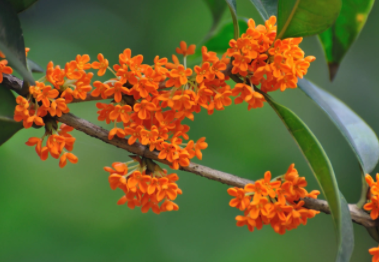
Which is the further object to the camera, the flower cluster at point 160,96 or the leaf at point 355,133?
the leaf at point 355,133

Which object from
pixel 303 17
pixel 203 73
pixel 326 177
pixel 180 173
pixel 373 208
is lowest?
pixel 180 173

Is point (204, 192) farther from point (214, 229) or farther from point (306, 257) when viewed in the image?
point (306, 257)

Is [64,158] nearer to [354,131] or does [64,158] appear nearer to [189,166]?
[189,166]

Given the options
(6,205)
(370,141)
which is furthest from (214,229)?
(370,141)

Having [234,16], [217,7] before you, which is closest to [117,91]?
[234,16]

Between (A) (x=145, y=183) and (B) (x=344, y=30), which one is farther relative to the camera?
(B) (x=344, y=30)

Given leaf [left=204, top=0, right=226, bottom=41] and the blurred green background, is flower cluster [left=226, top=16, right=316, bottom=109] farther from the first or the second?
the blurred green background

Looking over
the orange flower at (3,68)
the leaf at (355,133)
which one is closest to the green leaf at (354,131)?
the leaf at (355,133)

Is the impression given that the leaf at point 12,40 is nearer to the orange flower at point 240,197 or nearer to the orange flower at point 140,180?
the orange flower at point 140,180
